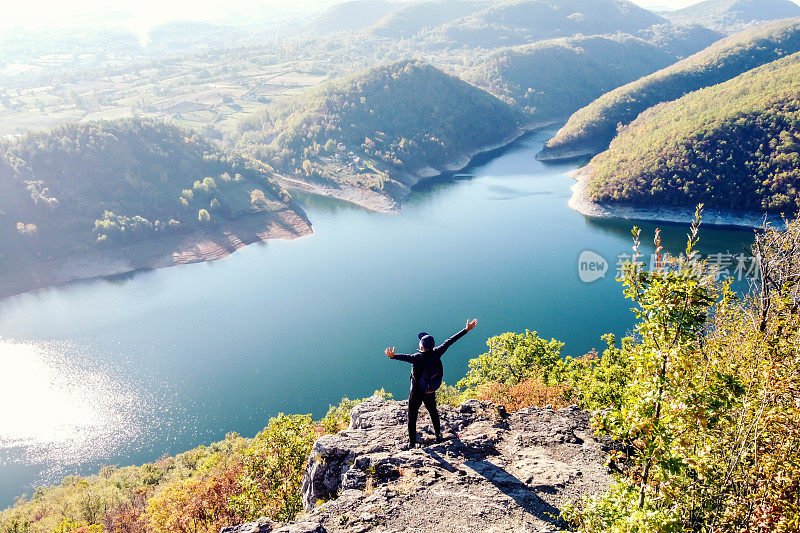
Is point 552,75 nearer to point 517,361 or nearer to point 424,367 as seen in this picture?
point 517,361

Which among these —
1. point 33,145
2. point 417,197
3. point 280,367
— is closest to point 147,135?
point 33,145

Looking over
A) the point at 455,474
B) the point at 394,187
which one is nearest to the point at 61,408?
the point at 455,474

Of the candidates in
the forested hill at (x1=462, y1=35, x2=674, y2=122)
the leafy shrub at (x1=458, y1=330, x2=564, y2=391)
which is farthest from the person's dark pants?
the forested hill at (x1=462, y1=35, x2=674, y2=122)

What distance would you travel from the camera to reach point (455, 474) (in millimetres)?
10516

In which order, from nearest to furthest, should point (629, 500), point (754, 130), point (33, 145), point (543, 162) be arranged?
point (629, 500) → point (754, 130) → point (33, 145) → point (543, 162)

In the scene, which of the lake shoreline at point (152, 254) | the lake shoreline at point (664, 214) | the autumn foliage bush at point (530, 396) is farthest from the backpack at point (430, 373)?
the lake shoreline at point (664, 214)

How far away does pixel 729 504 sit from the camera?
18.6 ft

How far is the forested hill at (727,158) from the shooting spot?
67.1 metres

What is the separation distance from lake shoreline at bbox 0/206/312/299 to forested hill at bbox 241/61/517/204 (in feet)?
76.6

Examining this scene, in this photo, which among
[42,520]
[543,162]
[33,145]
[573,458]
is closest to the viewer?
[573,458]

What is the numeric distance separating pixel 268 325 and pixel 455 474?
4365 centimetres

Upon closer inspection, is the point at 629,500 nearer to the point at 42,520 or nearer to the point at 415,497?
the point at 415,497

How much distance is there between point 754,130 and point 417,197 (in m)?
56.5

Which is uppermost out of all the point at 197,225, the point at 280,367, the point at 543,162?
the point at 543,162
